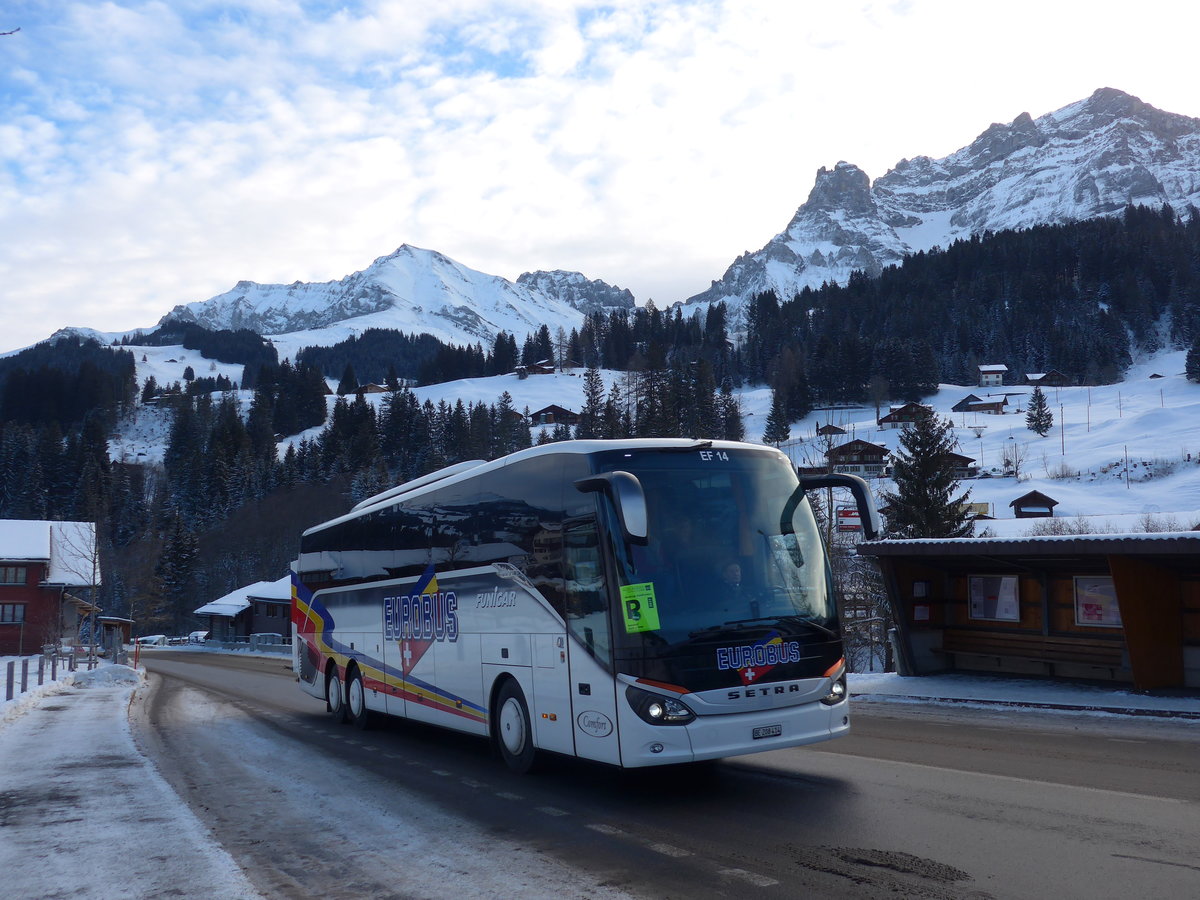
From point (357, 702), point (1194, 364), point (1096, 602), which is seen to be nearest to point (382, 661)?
point (357, 702)

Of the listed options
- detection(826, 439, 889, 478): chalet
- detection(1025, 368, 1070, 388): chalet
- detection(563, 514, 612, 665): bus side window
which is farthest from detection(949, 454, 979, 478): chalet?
detection(563, 514, 612, 665): bus side window

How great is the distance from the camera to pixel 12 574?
58344 mm

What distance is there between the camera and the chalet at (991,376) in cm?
14800

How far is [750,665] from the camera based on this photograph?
8.40 metres

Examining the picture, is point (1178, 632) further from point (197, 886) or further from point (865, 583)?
point (865, 583)

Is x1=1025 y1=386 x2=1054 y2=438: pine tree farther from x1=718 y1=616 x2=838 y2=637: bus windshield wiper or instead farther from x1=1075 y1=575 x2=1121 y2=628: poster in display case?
x1=718 y1=616 x2=838 y2=637: bus windshield wiper

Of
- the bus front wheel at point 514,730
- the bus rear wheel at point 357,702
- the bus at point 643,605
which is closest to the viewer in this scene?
the bus at point 643,605

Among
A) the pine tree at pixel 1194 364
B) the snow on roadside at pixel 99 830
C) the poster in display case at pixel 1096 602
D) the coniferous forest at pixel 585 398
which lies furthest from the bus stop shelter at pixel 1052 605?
the pine tree at pixel 1194 364

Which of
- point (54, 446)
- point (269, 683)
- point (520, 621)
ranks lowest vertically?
point (269, 683)

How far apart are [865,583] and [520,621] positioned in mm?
33141

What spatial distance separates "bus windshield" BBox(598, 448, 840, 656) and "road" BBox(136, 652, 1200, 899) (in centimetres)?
157

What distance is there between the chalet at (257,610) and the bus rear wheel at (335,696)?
2212 inches

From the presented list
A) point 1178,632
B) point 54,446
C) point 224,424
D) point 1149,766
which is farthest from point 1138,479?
point 54,446

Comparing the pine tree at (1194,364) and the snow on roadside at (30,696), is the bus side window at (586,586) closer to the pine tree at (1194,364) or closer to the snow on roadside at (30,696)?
the snow on roadside at (30,696)
